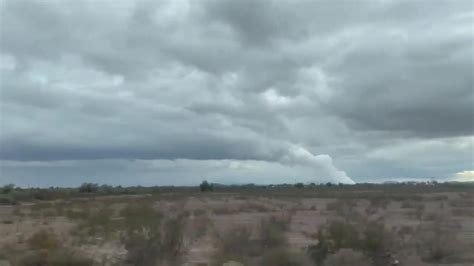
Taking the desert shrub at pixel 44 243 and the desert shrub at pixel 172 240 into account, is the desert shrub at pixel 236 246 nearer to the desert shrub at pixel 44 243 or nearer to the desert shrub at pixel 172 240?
the desert shrub at pixel 172 240

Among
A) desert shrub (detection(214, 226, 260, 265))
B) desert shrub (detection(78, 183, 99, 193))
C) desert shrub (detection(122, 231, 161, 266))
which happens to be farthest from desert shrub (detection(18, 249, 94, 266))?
desert shrub (detection(78, 183, 99, 193))

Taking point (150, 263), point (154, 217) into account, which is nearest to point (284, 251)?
point (150, 263)

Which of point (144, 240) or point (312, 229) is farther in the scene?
point (312, 229)

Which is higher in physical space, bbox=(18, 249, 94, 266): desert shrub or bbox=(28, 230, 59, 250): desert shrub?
bbox=(28, 230, 59, 250): desert shrub

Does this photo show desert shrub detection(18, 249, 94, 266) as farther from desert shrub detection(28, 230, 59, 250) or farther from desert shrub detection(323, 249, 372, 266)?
desert shrub detection(323, 249, 372, 266)

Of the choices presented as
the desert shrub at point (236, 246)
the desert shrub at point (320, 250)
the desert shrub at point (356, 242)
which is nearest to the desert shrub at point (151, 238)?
the desert shrub at point (236, 246)

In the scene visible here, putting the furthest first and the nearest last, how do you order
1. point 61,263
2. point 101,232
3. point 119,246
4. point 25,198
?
point 25,198, point 101,232, point 119,246, point 61,263

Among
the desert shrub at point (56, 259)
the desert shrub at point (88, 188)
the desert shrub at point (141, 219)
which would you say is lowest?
the desert shrub at point (56, 259)

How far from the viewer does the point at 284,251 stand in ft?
81.3

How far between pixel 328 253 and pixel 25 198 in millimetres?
96570

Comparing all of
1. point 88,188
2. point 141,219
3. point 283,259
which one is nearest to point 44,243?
point 141,219

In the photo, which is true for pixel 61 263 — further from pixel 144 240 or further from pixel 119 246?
pixel 119 246

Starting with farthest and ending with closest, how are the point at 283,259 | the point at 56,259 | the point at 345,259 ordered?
the point at 56,259
the point at 283,259
the point at 345,259

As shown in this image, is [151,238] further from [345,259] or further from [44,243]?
[345,259]
